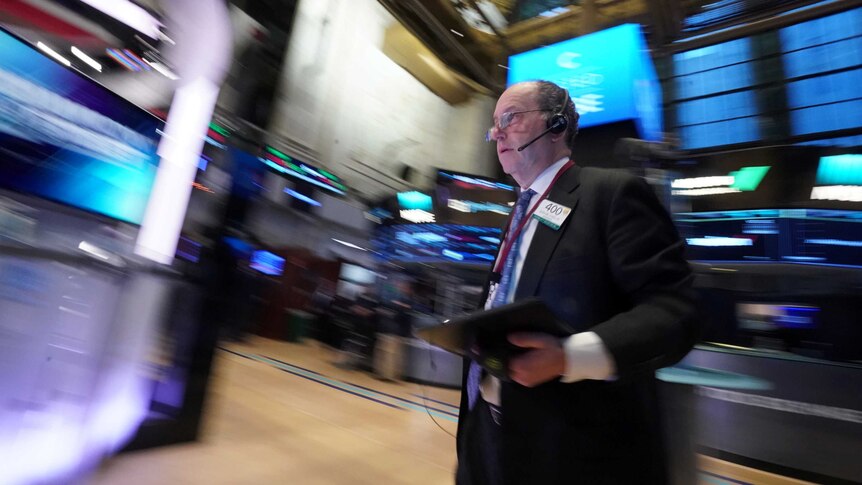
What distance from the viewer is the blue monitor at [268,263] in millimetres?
10609

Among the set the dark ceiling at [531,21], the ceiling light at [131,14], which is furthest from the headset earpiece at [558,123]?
the dark ceiling at [531,21]

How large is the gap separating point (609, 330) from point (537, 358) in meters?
0.13

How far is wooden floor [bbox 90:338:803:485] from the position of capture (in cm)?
221

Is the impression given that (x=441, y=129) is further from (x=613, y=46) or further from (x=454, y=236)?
(x=613, y=46)

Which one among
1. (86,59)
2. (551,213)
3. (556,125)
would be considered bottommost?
(551,213)

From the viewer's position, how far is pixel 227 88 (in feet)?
8.00

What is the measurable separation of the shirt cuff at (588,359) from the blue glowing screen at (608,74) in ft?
22.8

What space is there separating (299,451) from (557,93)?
2.68 meters

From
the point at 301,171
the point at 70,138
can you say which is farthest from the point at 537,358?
the point at 301,171

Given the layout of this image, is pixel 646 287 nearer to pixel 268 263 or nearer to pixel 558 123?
pixel 558 123

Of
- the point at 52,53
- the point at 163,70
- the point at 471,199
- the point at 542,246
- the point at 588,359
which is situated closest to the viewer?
the point at 588,359

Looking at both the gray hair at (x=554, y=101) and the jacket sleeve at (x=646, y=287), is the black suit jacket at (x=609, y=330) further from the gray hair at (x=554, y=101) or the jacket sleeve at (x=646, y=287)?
the gray hair at (x=554, y=101)

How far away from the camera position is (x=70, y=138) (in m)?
1.57

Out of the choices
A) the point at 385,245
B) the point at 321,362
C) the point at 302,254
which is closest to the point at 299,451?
the point at 321,362
